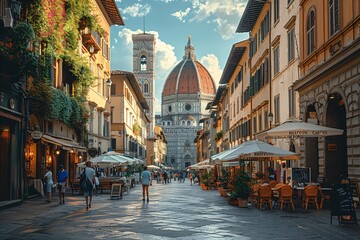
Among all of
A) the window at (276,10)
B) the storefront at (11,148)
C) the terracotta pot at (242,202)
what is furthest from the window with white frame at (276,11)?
the storefront at (11,148)

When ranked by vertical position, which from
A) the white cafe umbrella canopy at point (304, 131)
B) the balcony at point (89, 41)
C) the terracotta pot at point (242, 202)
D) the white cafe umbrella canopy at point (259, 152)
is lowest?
the terracotta pot at point (242, 202)

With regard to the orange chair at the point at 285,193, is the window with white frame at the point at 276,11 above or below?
above

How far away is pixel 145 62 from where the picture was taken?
157m

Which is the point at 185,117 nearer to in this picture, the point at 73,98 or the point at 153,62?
the point at 153,62

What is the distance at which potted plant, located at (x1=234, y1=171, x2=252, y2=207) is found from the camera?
19.8 m

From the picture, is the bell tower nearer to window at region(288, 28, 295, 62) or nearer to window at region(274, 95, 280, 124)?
window at region(274, 95, 280, 124)

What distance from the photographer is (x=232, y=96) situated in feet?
181

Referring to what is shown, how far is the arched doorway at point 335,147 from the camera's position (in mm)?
19688

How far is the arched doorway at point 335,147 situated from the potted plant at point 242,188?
2.89m

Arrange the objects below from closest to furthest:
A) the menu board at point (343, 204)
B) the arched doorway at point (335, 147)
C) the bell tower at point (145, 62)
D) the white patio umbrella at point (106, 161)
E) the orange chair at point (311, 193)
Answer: the menu board at point (343, 204) < the orange chair at point (311, 193) < the arched doorway at point (335, 147) < the white patio umbrella at point (106, 161) < the bell tower at point (145, 62)

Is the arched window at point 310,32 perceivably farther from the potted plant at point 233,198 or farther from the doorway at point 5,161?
the doorway at point 5,161

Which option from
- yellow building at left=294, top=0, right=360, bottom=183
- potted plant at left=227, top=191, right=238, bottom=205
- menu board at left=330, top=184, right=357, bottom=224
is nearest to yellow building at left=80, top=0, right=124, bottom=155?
yellow building at left=294, top=0, right=360, bottom=183

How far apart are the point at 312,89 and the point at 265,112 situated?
1235 cm

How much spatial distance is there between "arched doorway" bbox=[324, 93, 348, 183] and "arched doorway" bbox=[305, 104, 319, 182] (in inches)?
44.6
